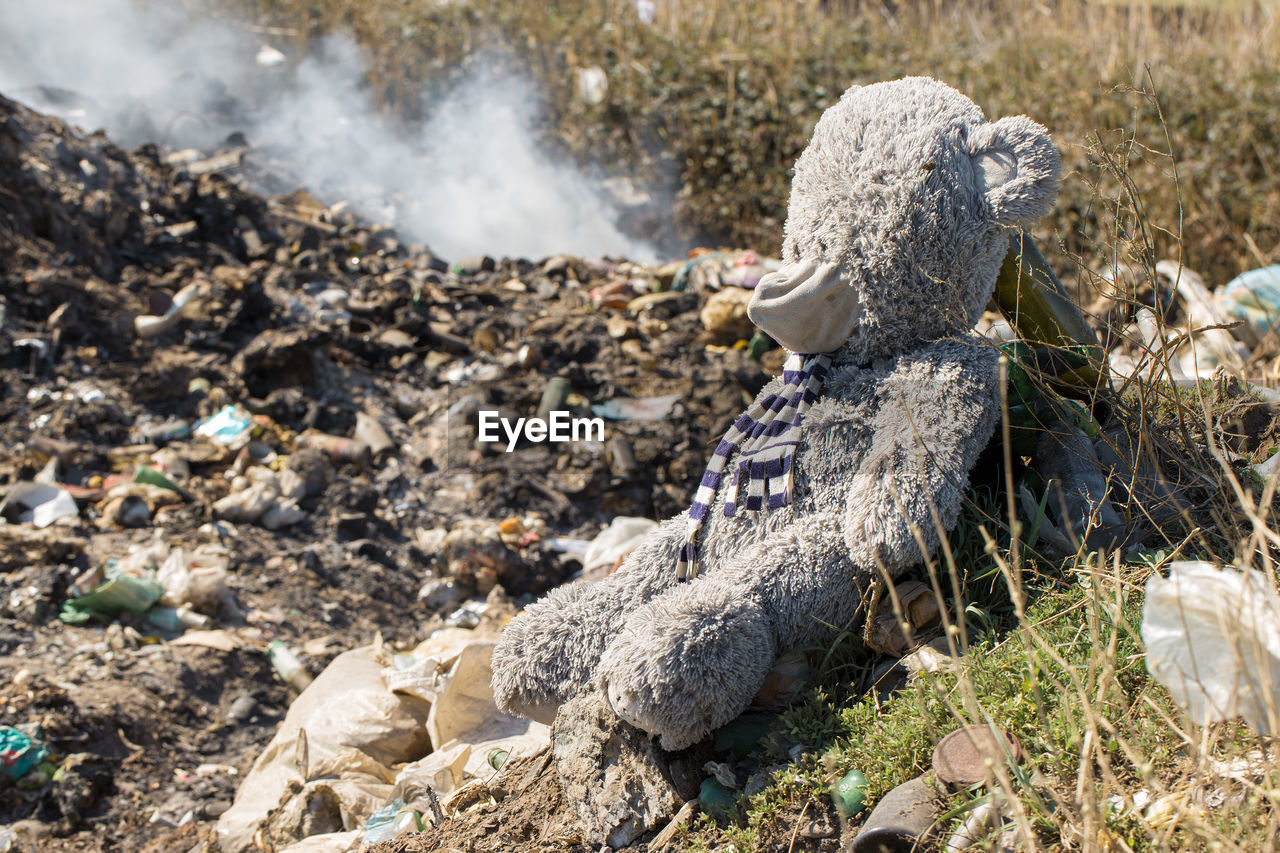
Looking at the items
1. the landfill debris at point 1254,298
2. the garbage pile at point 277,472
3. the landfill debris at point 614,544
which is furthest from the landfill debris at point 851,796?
the landfill debris at point 1254,298

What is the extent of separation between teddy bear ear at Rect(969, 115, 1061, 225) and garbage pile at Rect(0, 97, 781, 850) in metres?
1.69

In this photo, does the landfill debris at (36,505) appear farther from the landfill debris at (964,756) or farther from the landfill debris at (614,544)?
the landfill debris at (964,756)

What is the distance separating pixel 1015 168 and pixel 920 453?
579mm

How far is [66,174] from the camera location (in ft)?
20.5

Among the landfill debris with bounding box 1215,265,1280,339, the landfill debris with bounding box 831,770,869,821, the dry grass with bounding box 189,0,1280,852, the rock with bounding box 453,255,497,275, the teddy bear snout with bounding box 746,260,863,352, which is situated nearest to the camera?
the dry grass with bounding box 189,0,1280,852

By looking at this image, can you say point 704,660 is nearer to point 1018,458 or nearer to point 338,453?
point 1018,458

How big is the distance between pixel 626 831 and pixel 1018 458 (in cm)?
108

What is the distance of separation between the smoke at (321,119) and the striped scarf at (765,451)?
663 centimetres

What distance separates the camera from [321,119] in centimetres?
1029

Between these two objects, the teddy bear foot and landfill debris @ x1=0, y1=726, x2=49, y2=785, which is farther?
landfill debris @ x1=0, y1=726, x2=49, y2=785

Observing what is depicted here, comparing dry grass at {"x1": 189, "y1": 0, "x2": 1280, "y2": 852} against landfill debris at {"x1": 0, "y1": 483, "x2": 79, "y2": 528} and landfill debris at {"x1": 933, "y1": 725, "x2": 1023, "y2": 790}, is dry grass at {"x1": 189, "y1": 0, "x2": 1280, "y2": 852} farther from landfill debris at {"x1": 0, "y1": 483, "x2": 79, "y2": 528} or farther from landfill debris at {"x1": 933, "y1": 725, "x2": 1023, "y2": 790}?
landfill debris at {"x1": 0, "y1": 483, "x2": 79, "y2": 528}

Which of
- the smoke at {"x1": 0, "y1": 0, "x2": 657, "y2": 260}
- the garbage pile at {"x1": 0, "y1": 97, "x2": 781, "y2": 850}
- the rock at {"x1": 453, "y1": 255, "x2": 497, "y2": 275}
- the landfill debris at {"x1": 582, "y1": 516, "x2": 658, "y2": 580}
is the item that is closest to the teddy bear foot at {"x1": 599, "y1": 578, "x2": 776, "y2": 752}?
the garbage pile at {"x1": 0, "y1": 97, "x2": 781, "y2": 850}

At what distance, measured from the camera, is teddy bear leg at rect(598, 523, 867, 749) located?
1578 millimetres

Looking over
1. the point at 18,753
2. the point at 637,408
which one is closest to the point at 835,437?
the point at 18,753
